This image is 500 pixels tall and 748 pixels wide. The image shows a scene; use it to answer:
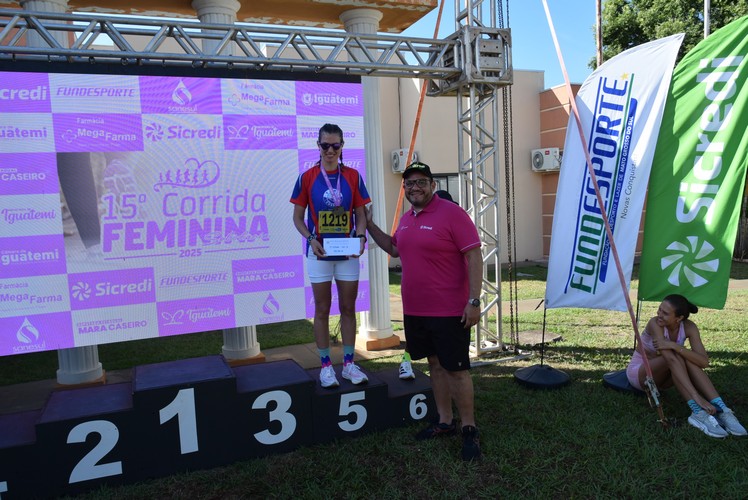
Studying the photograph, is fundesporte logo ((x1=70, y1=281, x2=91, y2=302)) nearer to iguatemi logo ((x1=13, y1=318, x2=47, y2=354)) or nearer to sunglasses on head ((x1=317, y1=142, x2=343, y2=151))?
iguatemi logo ((x1=13, y1=318, x2=47, y2=354))

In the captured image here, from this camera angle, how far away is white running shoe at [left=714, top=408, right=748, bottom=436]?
3557mm

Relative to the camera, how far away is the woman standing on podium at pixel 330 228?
3758mm

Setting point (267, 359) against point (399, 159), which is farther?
point (399, 159)

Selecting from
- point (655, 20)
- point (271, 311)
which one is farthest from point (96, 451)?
point (655, 20)

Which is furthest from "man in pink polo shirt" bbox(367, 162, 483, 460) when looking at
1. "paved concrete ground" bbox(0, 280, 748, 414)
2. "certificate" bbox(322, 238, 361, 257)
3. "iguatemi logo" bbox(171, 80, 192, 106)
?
"paved concrete ground" bbox(0, 280, 748, 414)

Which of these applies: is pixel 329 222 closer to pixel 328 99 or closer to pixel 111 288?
pixel 328 99

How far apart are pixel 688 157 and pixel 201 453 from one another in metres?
3.91

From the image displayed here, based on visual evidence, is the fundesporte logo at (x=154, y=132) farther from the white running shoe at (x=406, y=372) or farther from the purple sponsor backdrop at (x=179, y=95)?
the white running shoe at (x=406, y=372)

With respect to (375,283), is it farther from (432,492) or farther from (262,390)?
(432,492)

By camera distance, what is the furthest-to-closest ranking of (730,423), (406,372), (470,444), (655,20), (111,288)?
(655,20) < (111,288) < (406,372) < (730,423) < (470,444)

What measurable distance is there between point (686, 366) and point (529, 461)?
1408 mm

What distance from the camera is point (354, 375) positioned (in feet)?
12.5

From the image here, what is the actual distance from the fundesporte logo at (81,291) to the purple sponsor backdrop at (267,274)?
4.07 feet

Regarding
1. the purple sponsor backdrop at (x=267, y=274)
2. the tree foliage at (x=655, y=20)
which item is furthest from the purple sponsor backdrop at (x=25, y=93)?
the tree foliage at (x=655, y=20)
